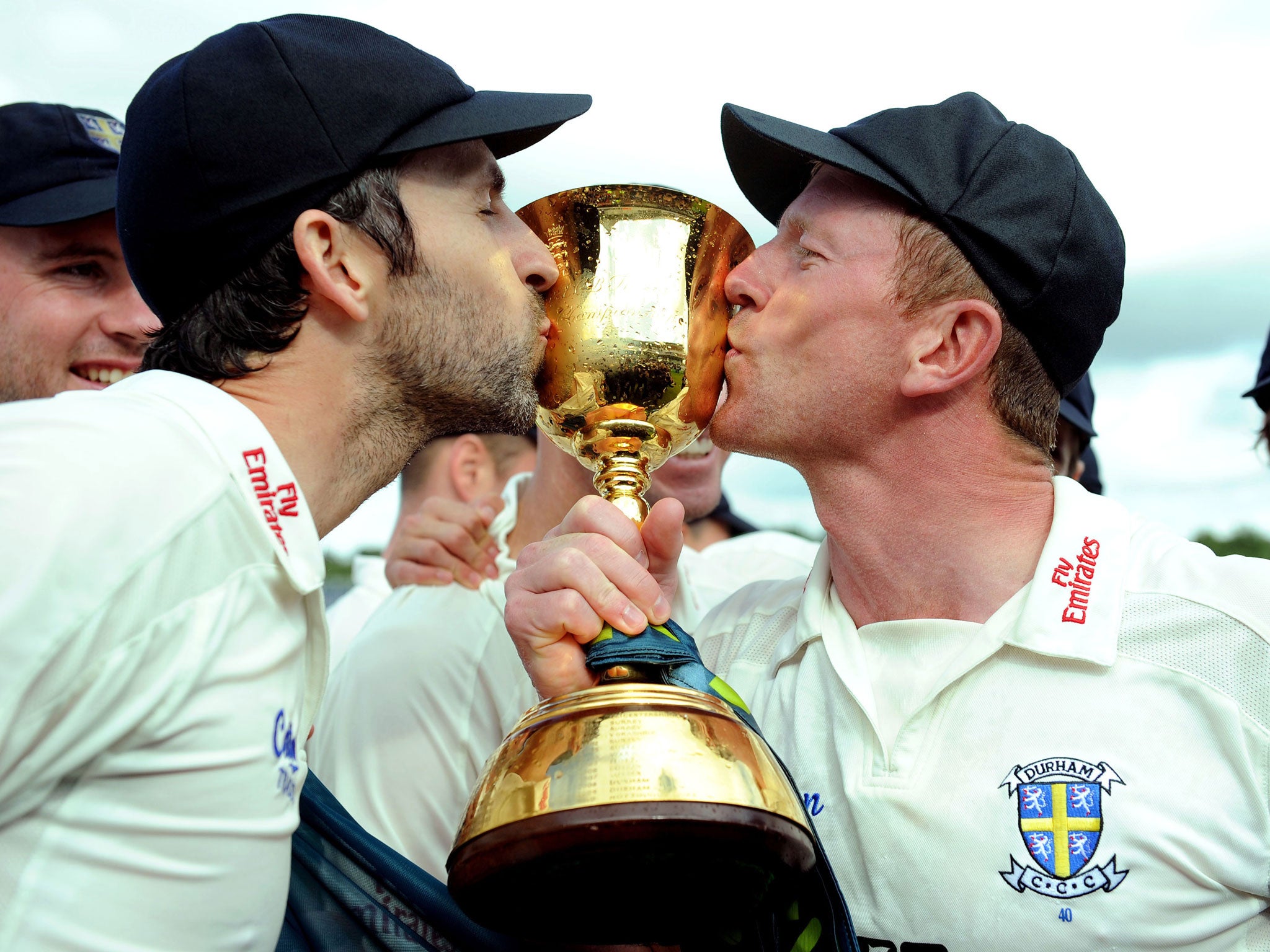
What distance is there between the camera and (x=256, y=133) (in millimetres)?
2467

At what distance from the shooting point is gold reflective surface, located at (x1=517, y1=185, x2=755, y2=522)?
2.80m

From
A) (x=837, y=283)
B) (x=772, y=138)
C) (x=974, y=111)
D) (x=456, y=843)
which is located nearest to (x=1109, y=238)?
(x=974, y=111)

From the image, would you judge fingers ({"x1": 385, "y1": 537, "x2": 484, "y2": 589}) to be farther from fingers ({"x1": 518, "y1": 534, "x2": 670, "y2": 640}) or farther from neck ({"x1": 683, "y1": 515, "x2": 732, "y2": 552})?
neck ({"x1": 683, "y1": 515, "x2": 732, "y2": 552})

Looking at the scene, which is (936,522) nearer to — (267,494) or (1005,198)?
(1005,198)

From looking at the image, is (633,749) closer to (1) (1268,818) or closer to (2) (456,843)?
(2) (456,843)

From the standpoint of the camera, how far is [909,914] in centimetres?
255

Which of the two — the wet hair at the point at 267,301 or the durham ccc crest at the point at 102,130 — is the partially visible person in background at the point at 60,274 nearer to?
the durham ccc crest at the point at 102,130

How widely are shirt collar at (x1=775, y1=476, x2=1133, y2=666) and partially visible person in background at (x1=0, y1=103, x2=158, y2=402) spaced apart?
2883 millimetres

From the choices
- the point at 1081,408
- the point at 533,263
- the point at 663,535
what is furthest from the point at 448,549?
the point at 1081,408

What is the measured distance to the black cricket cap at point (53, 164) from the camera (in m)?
4.16

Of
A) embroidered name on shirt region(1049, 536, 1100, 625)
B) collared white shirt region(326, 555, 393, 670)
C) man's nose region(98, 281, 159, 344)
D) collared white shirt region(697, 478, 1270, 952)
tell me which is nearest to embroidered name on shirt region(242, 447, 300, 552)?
collared white shirt region(697, 478, 1270, 952)

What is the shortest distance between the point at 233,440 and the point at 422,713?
4.27 feet

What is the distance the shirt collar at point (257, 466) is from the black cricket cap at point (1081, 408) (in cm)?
411

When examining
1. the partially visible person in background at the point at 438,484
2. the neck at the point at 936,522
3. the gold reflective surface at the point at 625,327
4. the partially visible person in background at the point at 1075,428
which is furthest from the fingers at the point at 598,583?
the partially visible person in background at the point at 1075,428
